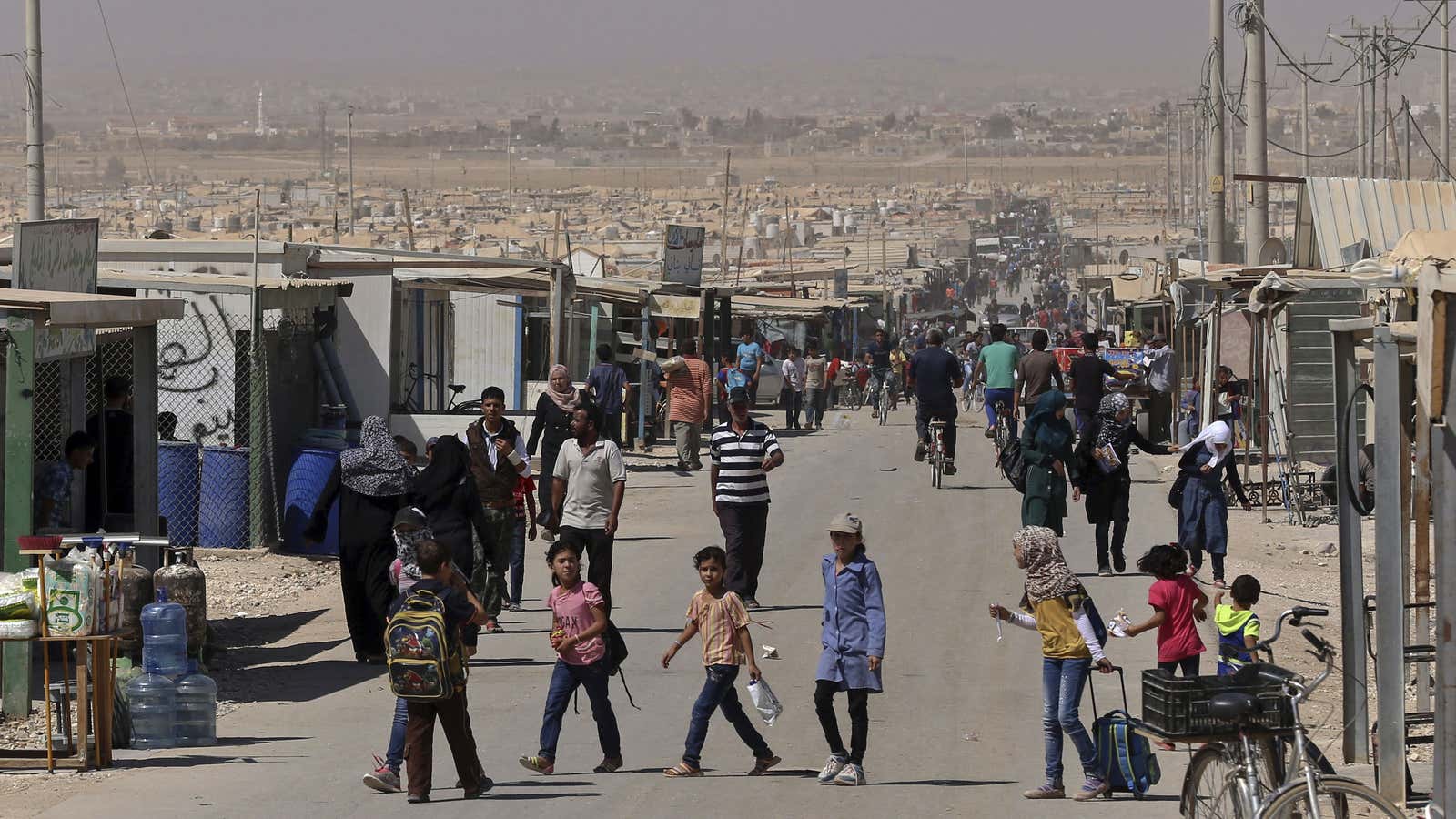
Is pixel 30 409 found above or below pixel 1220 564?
above

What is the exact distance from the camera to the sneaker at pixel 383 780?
8.52 meters

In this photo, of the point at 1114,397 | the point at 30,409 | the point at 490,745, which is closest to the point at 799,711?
the point at 490,745

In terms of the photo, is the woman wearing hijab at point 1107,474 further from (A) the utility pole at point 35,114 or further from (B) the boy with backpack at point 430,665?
(A) the utility pole at point 35,114

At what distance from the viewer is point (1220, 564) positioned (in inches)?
555

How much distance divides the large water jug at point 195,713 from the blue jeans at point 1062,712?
13.5 feet

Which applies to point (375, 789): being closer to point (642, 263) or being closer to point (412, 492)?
point (412, 492)

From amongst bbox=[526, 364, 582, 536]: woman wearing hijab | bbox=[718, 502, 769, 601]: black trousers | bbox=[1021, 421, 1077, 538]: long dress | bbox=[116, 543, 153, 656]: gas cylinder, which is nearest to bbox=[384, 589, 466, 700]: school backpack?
bbox=[116, 543, 153, 656]: gas cylinder

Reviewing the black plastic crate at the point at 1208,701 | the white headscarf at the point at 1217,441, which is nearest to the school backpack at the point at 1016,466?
the white headscarf at the point at 1217,441

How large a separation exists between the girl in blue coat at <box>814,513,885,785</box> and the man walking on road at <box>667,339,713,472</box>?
13.0 meters

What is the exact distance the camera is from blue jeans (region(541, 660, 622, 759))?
8867mm

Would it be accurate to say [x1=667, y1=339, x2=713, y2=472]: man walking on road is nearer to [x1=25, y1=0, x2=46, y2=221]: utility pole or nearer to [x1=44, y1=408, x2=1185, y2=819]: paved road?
[x1=44, y1=408, x2=1185, y2=819]: paved road

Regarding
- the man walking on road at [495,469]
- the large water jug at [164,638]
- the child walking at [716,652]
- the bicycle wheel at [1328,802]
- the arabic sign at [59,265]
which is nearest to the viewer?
the bicycle wheel at [1328,802]

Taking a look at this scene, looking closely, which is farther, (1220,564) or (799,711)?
(1220,564)

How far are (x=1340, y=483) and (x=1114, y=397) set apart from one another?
6.88 meters
